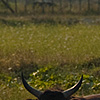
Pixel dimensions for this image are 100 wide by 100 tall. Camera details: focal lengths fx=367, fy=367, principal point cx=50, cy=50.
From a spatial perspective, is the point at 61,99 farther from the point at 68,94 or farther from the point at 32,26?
the point at 32,26

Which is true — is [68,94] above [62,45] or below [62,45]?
above

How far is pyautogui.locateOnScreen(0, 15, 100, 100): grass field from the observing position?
28.7ft

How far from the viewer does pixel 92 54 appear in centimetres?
1191

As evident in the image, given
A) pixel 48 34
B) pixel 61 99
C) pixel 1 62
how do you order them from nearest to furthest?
pixel 61 99 < pixel 1 62 < pixel 48 34

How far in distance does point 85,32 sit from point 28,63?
269 inches

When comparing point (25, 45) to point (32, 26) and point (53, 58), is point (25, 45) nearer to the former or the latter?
point (53, 58)

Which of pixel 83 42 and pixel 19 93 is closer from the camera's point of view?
pixel 19 93

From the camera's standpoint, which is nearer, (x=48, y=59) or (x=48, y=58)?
(x=48, y=59)

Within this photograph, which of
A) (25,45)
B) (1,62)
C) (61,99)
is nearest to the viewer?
(61,99)

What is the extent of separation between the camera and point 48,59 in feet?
37.8

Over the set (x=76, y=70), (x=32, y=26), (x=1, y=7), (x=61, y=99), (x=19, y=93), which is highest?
(x=61, y=99)

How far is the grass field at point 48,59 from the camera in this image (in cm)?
873

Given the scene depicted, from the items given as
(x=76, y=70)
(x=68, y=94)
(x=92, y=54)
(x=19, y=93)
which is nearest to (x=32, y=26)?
(x=92, y=54)

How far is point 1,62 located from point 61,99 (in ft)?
18.5
